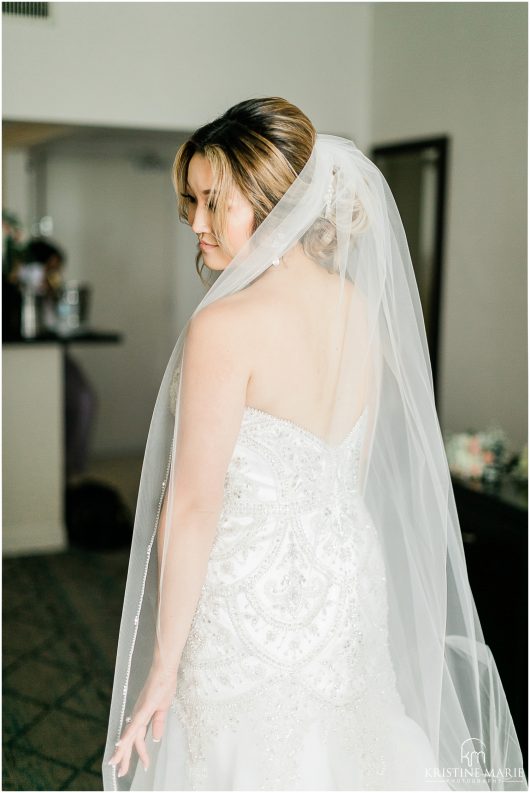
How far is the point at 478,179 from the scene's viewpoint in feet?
12.5

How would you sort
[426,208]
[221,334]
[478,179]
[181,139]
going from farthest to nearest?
1. [181,139]
2. [426,208]
3. [478,179]
4. [221,334]

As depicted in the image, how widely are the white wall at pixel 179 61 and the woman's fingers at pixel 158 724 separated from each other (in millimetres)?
3502

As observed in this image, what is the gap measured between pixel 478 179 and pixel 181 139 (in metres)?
1.95

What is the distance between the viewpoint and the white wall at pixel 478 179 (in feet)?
11.6

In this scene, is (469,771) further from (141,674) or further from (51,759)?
(51,759)

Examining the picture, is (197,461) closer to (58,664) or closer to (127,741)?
(127,741)

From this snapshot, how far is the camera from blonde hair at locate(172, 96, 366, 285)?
1490 millimetres

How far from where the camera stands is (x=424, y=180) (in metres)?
4.29

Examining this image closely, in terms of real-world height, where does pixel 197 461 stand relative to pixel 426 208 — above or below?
below

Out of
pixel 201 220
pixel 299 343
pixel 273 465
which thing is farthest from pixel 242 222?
pixel 273 465

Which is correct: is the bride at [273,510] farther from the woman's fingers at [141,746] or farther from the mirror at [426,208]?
the mirror at [426,208]

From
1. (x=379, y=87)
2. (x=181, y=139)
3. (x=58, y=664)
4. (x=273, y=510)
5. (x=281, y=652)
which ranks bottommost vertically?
(x=58, y=664)

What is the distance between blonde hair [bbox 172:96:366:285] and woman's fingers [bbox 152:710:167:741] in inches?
34.1

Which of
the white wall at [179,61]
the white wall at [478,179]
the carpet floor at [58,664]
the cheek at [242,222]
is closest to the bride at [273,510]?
the cheek at [242,222]
